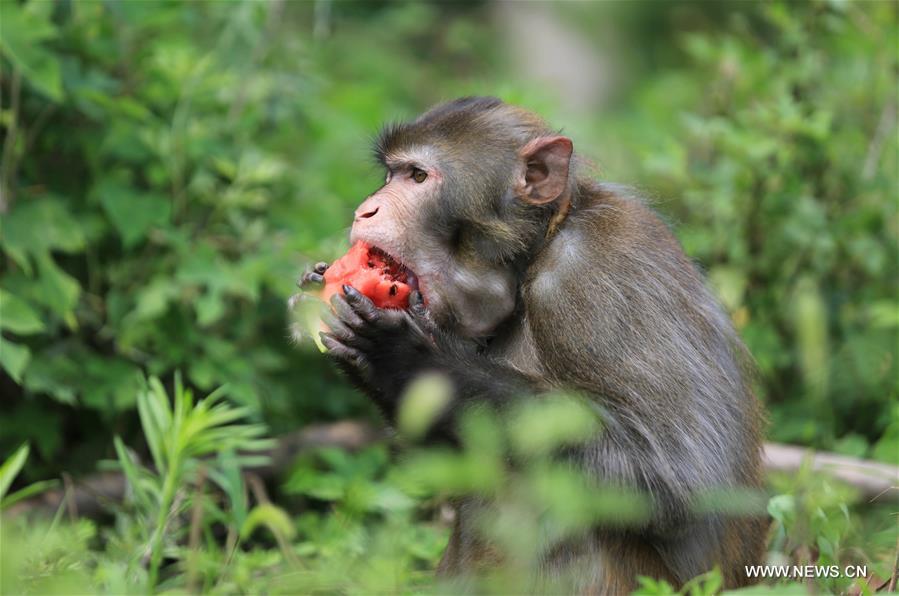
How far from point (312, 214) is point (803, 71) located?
3.23m

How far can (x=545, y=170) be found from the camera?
16.0 ft

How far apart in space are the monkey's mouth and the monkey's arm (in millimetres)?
325

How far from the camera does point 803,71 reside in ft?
26.0

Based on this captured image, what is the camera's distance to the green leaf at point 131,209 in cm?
675

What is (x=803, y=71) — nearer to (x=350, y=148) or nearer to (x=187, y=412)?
(x=350, y=148)

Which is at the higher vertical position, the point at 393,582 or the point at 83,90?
the point at 83,90

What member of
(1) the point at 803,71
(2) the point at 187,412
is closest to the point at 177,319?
(2) the point at 187,412

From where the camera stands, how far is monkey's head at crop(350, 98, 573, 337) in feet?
15.8

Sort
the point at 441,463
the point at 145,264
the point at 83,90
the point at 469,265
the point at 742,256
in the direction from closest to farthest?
1. the point at 441,463
2. the point at 469,265
3. the point at 83,90
4. the point at 145,264
5. the point at 742,256

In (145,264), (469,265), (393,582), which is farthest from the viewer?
(145,264)

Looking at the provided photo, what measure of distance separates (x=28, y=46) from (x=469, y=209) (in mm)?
2591

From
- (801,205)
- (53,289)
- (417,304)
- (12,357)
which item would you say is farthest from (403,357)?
(801,205)

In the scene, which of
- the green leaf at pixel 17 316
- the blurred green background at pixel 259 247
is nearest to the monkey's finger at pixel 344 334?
the blurred green background at pixel 259 247

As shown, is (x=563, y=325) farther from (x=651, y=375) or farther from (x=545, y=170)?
(x=545, y=170)
